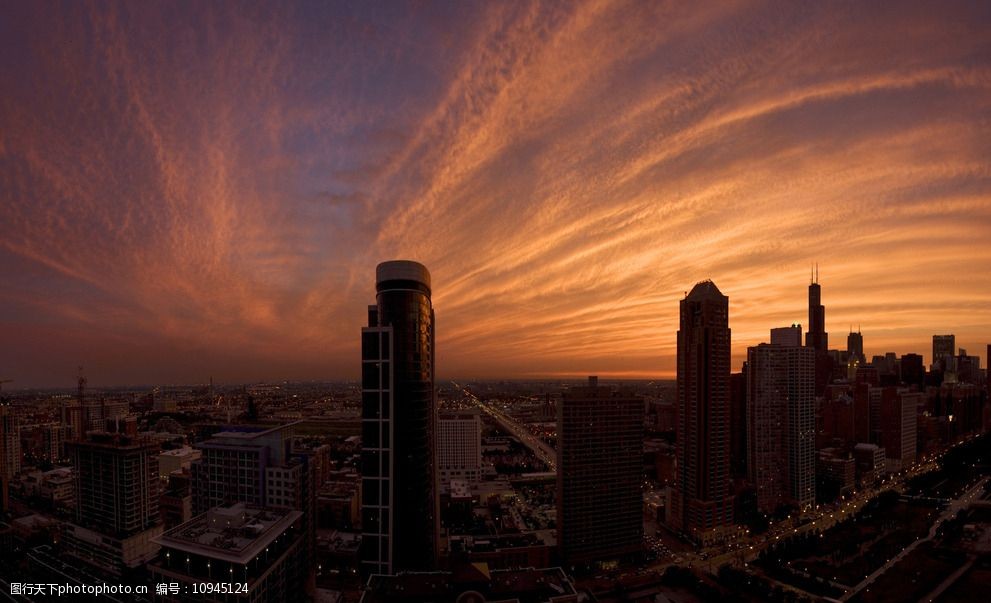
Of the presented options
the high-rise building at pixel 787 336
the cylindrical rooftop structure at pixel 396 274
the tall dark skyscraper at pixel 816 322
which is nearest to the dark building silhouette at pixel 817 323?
the tall dark skyscraper at pixel 816 322

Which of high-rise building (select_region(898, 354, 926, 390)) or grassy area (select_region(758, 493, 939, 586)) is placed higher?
high-rise building (select_region(898, 354, 926, 390))

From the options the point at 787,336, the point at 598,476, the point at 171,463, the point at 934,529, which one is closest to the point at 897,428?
the point at 787,336

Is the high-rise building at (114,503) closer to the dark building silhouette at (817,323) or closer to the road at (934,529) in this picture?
the road at (934,529)

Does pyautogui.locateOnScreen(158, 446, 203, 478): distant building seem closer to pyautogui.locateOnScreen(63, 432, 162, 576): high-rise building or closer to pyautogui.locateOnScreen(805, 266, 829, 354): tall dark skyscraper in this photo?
pyautogui.locateOnScreen(63, 432, 162, 576): high-rise building

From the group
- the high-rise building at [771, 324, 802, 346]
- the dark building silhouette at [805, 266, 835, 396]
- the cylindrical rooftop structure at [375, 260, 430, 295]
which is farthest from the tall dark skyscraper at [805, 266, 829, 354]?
the cylindrical rooftop structure at [375, 260, 430, 295]

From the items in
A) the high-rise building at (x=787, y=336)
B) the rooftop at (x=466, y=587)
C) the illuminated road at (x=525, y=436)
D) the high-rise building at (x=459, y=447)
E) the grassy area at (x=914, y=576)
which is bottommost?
the illuminated road at (x=525, y=436)
